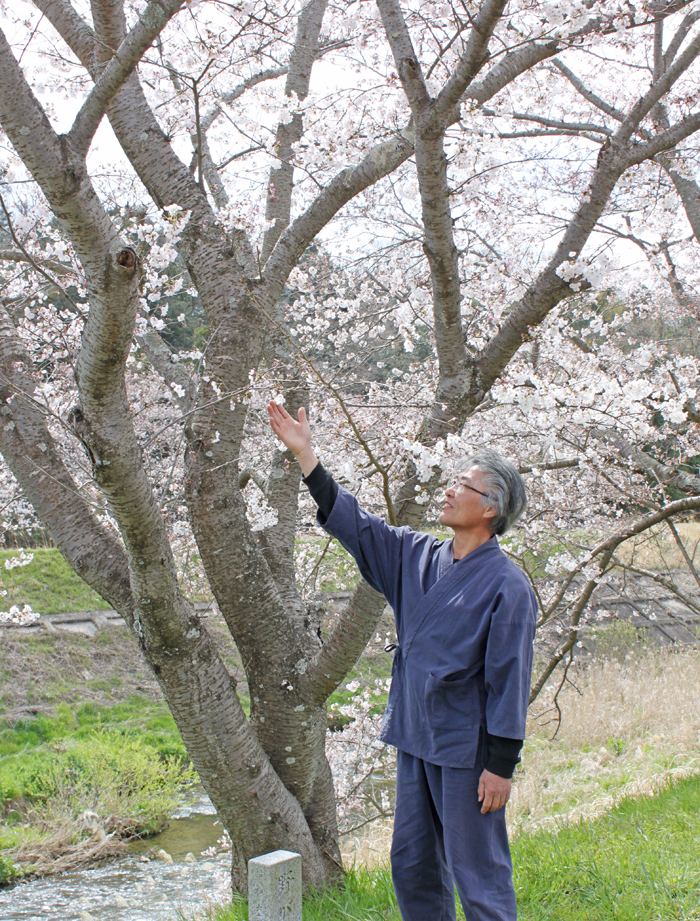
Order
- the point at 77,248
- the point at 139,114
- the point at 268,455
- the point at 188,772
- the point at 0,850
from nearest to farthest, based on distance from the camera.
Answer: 1. the point at 77,248
2. the point at 139,114
3. the point at 0,850
4. the point at 268,455
5. the point at 188,772

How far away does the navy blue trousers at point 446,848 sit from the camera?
187cm

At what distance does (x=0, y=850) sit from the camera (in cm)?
606

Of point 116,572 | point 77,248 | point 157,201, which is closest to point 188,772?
point 116,572

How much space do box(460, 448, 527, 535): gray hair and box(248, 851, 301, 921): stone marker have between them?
1.12 meters

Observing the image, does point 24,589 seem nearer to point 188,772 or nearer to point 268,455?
point 188,772

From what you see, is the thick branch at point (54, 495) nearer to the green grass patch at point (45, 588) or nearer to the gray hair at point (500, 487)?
the gray hair at point (500, 487)

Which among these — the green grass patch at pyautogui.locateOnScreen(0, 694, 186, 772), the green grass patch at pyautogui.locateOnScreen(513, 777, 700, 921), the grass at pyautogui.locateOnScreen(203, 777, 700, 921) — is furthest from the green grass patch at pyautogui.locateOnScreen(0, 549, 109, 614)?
the green grass patch at pyautogui.locateOnScreen(513, 777, 700, 921)

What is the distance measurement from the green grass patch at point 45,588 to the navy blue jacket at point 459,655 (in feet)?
30.2

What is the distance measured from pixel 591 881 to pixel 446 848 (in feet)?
4.87

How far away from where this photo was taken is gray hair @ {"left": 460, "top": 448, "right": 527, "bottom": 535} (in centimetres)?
212

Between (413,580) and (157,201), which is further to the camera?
(157,201)

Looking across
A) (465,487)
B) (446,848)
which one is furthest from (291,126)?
(446,848)

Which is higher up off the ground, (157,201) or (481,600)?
(157,201)

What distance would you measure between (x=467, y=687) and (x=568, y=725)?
676 centimetres
